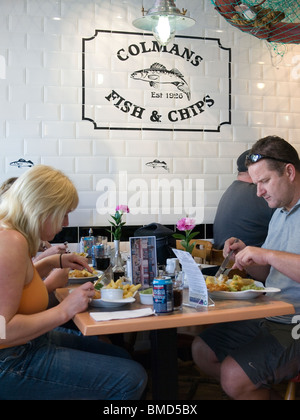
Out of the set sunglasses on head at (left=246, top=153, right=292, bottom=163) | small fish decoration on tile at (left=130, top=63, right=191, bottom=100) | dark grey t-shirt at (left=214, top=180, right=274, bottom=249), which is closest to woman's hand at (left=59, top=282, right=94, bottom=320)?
sunglasses on head at (left=246, top=153, right=292, bottom=163)

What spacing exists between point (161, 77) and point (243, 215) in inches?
62.3

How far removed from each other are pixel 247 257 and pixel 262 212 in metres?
1.87

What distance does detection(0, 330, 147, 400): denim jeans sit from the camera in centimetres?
213

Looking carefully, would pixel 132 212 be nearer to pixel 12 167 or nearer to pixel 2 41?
pixel 12 167

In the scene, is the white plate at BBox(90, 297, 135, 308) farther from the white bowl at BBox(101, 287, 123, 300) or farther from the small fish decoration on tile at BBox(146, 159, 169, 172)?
the small fish decoration on tile at BBox(146, 159, 169, 172)

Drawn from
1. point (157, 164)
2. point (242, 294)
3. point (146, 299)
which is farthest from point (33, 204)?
point (157, 164)

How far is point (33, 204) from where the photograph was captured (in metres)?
2.21

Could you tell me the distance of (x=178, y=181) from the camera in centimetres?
509

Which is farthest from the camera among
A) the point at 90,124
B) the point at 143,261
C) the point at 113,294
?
the point at 90,124

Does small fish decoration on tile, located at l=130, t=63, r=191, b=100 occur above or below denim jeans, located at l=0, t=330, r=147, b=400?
above

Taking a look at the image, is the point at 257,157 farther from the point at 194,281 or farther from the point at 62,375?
the point at 62,375

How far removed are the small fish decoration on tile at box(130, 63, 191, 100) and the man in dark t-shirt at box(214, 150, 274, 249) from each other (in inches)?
36.9

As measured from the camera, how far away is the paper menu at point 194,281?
2.30 metres

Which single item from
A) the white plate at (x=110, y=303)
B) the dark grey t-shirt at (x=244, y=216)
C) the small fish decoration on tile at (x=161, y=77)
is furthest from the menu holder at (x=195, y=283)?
the small fish decoration on tile at (x=161, y=77)
